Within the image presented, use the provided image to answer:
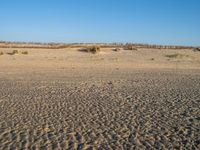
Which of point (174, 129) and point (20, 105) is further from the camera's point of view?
point (20, 105)

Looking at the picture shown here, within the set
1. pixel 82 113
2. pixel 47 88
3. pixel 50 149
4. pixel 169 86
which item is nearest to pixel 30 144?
pixel 50 149

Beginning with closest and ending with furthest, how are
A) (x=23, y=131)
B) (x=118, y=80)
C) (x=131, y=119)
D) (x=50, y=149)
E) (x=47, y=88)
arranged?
(x=50, y=149), (x=23, y=131), (x=131, y=119), (x=47, y=88), (x=118, y=80)

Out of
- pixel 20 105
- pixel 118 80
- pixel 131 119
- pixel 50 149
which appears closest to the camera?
pixel 50 149

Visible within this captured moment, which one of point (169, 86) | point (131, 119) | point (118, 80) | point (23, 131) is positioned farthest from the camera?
point (118, 80)

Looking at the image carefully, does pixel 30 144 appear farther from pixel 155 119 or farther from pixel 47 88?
pixel 47 88

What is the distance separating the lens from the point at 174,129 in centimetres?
924

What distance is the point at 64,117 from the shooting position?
10516 millimetres

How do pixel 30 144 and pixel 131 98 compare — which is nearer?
pixel 30 144

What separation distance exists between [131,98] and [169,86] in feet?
14.2

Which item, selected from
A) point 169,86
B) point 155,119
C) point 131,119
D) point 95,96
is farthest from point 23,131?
point 169,86

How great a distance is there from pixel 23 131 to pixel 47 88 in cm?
733

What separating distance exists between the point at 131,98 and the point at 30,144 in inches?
253

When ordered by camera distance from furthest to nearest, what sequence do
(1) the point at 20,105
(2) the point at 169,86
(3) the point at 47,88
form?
(2) the point at 169,86 → (3) the point at 47,88 → (1) the point at 20,105

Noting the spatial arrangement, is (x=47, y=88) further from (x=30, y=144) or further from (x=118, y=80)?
(x=30, y=144)
